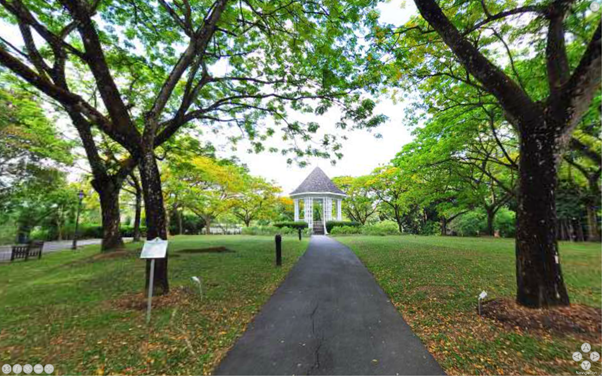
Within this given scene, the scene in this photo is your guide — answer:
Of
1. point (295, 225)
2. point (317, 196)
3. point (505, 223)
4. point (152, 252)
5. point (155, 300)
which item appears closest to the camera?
point (152, 252)

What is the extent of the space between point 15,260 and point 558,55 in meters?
18.5

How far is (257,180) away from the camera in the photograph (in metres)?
25.9

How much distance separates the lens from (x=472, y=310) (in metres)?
4.04

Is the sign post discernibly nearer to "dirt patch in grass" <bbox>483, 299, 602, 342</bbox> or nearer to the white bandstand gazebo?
"dirt patch in grass" <bbox>483, 299, 602, 342</bbox>

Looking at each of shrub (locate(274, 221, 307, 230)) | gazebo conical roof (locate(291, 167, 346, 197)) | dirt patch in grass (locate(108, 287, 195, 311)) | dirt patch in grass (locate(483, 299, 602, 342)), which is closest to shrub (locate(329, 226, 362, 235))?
shrub (locate(274, 221, 307, 230))

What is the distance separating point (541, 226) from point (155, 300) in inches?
281

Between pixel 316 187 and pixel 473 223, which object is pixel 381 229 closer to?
pixel 316 187

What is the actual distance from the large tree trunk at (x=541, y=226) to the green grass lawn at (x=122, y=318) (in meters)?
4.77

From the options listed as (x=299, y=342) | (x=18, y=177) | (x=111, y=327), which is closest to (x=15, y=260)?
(x=18, y=177)

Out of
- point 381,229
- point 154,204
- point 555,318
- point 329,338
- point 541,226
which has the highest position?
point 154,204

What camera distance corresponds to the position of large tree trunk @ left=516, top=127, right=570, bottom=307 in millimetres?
3658

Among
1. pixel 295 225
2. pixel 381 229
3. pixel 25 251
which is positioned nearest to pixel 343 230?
pixel 381 229

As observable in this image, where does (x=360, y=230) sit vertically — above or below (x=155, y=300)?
above

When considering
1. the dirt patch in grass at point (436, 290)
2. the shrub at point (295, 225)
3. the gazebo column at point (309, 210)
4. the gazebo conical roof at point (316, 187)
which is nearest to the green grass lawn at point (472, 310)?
the dirt patch in grass at point (436, 290)
